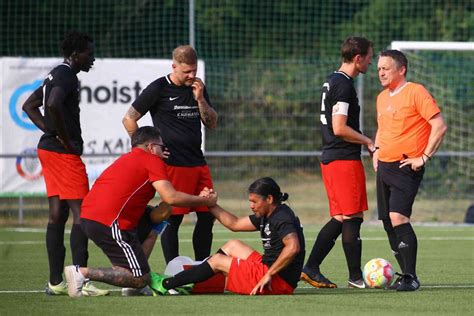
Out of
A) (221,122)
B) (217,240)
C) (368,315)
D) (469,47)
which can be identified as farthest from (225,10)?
(368,315)

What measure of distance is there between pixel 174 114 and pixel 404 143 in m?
1.99

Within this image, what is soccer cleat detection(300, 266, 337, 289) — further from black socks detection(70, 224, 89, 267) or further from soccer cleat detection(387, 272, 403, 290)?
black socks detection(70, 224, 89, 267)

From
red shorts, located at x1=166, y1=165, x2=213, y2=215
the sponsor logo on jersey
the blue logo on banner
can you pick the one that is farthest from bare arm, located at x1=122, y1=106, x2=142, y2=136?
the blue logo on banner

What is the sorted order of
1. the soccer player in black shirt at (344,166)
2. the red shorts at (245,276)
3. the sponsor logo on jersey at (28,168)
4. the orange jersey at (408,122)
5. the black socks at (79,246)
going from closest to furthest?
1. the red shorts at (245,276)
2. the black socks at (79,246)
3. the orange jersey at (408,122)
4. the soccer player in black shirt at (344,166)
5. the sponsor logo on jersey at (28,168)

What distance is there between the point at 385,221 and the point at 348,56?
4.89 ft

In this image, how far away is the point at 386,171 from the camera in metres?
10.4

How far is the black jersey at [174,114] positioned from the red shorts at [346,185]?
3.93 feet

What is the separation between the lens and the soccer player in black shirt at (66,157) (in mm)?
10016

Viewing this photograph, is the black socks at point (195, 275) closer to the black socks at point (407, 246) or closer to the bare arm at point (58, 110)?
the bare arm at point (58, 110)

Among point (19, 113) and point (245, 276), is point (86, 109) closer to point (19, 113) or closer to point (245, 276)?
point (19, 113)

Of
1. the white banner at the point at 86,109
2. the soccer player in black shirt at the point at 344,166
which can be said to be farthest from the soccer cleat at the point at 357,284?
the white banner at the point at 86,109

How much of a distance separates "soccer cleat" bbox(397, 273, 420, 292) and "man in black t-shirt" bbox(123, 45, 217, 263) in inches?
67.5

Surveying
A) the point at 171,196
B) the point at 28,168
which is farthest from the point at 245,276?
the point at 28,168

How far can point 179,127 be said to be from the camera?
1054cm
